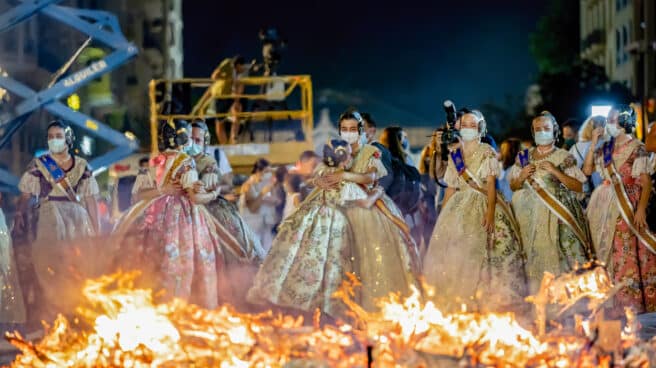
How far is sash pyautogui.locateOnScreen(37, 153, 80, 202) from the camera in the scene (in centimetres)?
1154

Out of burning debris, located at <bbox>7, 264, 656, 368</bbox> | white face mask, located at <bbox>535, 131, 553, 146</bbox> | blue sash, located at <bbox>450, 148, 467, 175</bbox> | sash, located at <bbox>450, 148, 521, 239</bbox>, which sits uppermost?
white face mask, located at <bbox>535, 131, 553, 146</bbox>

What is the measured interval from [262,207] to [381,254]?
5761 millimetres

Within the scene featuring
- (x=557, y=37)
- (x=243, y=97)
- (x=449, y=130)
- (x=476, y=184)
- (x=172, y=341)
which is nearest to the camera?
(x=172, y=341)

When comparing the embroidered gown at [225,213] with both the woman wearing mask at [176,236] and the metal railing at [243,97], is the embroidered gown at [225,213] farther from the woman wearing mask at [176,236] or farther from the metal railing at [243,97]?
the metal railing at [243,97]

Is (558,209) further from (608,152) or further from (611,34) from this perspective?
(611,34)

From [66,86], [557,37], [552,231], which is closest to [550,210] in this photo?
[552,231]

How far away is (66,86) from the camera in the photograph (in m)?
21.5

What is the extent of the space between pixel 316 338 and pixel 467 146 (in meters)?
3.69

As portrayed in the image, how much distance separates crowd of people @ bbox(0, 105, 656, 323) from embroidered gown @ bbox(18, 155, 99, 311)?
1 centimetres

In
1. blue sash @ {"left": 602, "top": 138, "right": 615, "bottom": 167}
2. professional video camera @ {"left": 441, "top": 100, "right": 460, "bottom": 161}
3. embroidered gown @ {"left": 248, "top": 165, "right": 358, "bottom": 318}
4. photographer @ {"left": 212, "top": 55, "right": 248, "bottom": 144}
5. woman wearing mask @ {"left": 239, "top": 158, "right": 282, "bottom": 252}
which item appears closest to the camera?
embroidered gown @ {"left": 248, "top": 165, "right": 358, "bottom": 318}

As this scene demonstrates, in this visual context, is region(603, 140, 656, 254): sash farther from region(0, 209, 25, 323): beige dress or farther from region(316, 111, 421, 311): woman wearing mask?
region(0, 209, 25, 323): beige dress

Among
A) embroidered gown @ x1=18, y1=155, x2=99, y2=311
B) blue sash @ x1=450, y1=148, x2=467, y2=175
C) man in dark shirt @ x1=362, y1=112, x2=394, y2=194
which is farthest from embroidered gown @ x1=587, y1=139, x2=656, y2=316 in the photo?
embroidered gown @ x1=18, y1=155, x2=99, y2=311

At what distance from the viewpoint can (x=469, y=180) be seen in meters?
11.0

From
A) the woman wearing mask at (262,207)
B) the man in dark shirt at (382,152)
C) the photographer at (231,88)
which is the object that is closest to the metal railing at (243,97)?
the photographer at (231,88)
